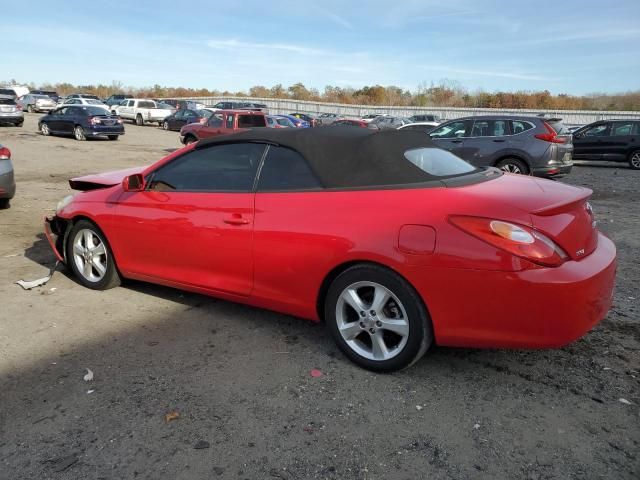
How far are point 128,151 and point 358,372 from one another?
17.5 metres

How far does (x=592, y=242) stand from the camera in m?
3.17

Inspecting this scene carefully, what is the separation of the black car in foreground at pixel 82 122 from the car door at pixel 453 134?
15.5m

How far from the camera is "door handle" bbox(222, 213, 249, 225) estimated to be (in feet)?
11.9

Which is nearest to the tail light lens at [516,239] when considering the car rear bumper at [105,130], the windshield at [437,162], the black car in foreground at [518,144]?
the windshield at [437,162]

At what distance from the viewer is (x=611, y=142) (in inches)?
647

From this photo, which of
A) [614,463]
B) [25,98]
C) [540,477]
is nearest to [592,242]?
[614,463]

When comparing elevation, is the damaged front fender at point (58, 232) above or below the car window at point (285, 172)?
below

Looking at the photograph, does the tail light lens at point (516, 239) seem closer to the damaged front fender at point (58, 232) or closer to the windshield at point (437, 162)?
the windshield at point (437, 162)

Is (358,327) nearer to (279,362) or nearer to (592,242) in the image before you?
(279,362)

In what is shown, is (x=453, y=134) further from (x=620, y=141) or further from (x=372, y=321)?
(x=372, y=321)

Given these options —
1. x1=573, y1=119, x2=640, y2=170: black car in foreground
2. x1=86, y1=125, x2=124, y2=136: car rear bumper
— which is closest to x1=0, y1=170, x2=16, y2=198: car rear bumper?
x1=86, y1=125, x2=124, y2=136: car rear bumper

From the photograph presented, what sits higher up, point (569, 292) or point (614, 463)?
point (569, 292)

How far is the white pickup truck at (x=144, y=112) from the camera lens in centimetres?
3466

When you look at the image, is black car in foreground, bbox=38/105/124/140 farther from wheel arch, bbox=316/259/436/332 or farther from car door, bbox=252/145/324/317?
wheel arch, bbox=316/259/436/332
